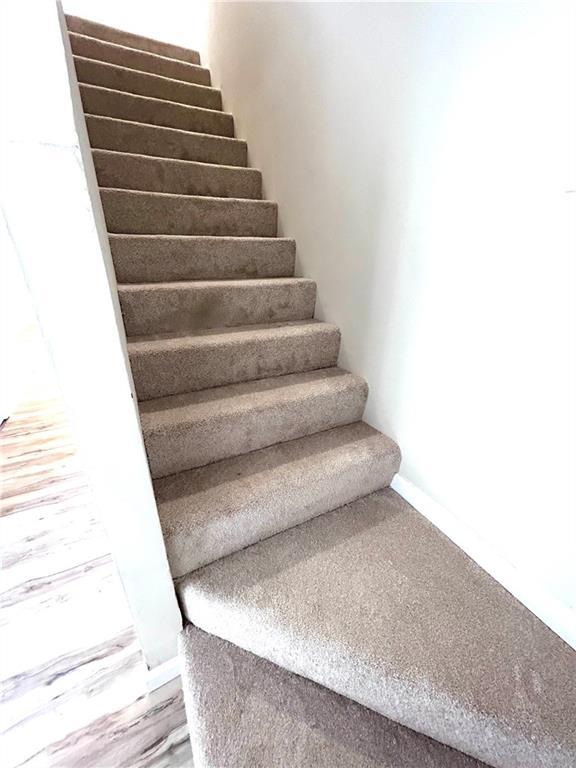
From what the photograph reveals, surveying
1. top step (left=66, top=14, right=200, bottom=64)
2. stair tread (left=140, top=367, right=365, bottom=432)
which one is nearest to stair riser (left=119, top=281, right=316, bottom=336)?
stair tread (left=140, top=367, right=365, bottom=432)

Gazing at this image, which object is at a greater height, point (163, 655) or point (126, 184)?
point (126, 184)

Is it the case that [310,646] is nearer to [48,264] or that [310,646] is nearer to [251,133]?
[48,264]

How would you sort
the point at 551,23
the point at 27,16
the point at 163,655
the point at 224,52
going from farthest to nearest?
the point at 224,52
the point at 163,655
the point at 551,23
the point at 27,16

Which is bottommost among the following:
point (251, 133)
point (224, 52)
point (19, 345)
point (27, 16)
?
point (19, 345)

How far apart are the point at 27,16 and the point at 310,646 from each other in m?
1.28

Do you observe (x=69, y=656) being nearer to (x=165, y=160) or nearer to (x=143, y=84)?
(x=165, y=160)

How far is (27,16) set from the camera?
40 centimetres

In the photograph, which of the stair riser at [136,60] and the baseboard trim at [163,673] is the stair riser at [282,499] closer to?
the baseboard trim at [163,673]

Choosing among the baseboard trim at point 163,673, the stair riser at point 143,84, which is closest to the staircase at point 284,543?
the baseboard trim at point 163,673

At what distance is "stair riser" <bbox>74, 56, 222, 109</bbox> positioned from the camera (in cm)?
199

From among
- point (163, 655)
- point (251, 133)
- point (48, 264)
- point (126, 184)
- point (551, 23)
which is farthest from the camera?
point (251, 133)

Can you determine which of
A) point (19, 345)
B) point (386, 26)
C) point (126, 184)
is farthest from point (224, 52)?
point (19, 345)

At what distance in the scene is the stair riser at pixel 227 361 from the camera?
1.24 meters

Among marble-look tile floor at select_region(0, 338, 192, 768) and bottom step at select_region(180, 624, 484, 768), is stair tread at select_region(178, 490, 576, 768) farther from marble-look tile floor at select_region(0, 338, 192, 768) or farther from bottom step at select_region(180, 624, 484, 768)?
marble-look tile floor at select_region(0, 338, 192, 768)
